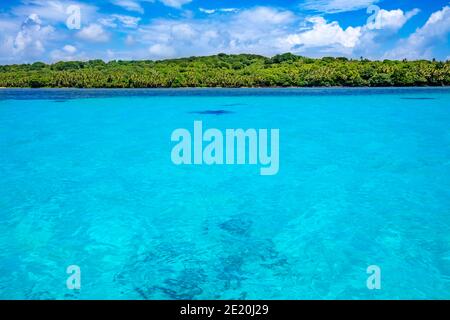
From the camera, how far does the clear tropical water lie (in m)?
4.27

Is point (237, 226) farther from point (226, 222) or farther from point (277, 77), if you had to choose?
point (277, 77)

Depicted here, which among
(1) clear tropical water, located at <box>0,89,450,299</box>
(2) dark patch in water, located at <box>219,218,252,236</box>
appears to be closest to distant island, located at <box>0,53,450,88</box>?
(1) clear tropical water, located at <box>0,89,450,299</box>

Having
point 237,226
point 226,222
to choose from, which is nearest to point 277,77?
point 226,222

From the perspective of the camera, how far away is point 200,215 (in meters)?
6.16

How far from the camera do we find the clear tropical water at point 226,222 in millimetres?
4270

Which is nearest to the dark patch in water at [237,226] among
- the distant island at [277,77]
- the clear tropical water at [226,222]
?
the clear tropical water at [226,222]

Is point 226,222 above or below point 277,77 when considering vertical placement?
below

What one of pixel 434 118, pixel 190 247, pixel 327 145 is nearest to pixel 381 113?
pixel 434 118

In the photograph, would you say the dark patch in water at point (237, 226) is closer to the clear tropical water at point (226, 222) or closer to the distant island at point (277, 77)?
the clear tropical water at point (226, 222)

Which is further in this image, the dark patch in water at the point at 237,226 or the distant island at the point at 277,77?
the distant island at the point at 277,77

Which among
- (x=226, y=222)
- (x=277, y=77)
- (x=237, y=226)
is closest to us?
(x=237, y=226)

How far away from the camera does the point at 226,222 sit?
19.2ft

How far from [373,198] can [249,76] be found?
42.3 m

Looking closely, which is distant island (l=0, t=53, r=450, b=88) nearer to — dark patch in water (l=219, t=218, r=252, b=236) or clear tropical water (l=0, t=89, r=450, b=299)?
clear tropical water (l=0, t=89, r=450, b=299)
